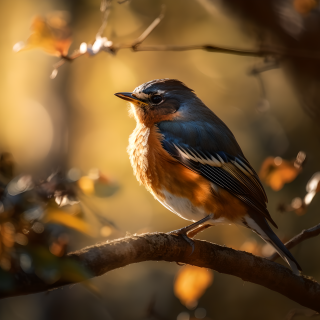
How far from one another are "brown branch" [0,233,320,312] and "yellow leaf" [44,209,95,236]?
334 millimetres

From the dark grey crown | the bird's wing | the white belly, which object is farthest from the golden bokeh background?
the white belly

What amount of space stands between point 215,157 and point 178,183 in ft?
1.70

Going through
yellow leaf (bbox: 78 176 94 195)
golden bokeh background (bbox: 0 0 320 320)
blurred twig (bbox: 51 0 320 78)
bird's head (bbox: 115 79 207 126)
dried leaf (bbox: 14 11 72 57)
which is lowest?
golden bokeh background (bbox: 0 0 320 320)

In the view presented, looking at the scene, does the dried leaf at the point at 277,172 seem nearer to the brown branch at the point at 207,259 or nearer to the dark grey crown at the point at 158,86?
the brown branch at the point at 207,259

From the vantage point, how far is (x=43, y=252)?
4.02ft

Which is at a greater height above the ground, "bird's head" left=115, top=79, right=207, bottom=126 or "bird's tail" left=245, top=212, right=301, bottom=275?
"bird's head" left=115, top=79, right=207, bottom=126

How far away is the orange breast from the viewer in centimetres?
327

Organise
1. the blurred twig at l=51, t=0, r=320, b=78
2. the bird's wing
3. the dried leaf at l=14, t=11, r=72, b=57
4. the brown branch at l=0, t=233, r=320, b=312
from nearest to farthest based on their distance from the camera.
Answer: the brown branch at l=0, t=233, r=320, b=312, the dried leaf at l=14, t=11, r=72, b=57, the blurred twig at l=51, t=0, r=320, b=78, the bird's wing

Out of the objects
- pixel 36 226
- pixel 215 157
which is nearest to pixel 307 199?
pixel 215 157

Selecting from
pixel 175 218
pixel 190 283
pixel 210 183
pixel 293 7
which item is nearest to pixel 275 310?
pixel 175 218

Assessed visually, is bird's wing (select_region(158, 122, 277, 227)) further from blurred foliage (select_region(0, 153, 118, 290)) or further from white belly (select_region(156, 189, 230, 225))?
blurred foliage (select_region(0, 153, 118, 290))

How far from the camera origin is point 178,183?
328cm

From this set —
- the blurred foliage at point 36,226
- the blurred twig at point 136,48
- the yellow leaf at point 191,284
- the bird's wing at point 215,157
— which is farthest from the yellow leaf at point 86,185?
the yellow leaf at point 191,284

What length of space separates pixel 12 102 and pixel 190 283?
266 inches
